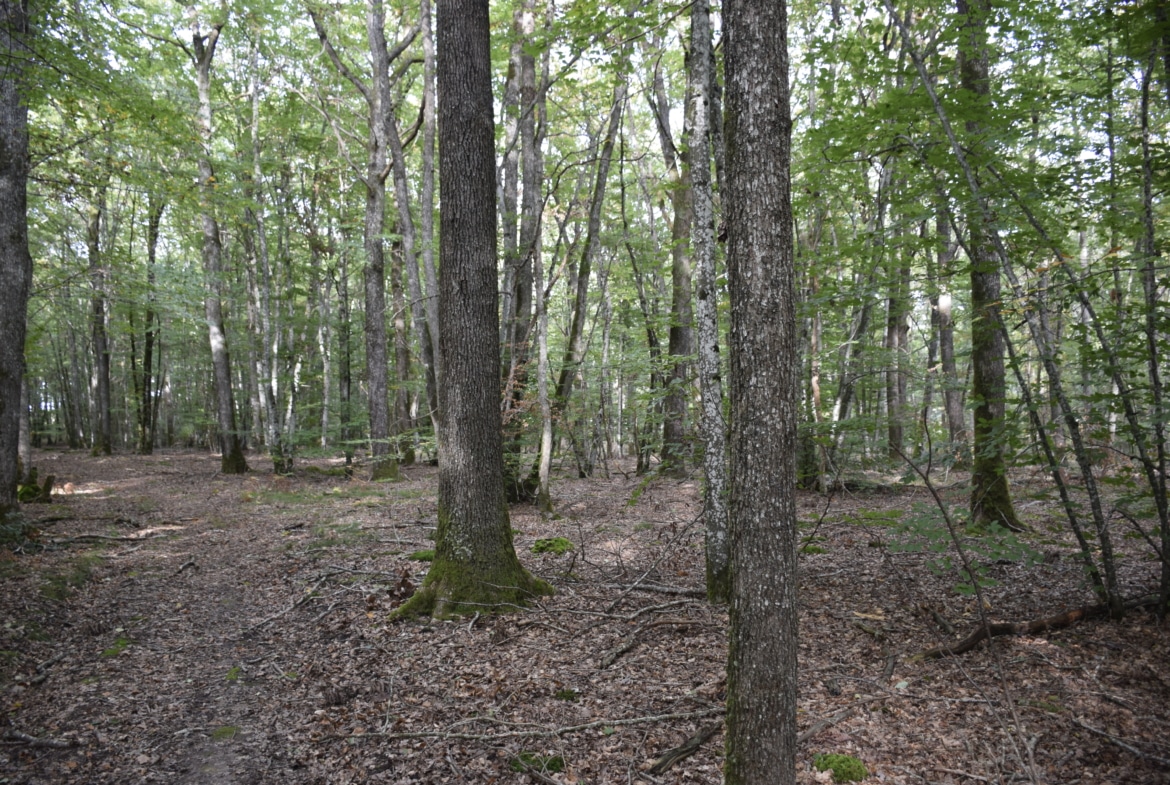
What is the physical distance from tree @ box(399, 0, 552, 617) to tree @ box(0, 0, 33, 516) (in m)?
6.77

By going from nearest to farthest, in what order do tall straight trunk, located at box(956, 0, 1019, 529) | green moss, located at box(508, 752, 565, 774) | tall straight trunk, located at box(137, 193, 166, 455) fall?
green moss, located at box(508, 752, 565, 774) → tall straight trunk, located at box(956, 0, 1019, 529) → tall straight trunk, located at box(137, 193, 166, 455)

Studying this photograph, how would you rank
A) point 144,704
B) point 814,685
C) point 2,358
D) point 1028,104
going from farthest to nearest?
point 2,358
point 1028,104
point 144,704
point 814,685

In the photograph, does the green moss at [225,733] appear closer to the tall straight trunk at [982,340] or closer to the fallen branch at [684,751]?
the fallen branch at [684,751]

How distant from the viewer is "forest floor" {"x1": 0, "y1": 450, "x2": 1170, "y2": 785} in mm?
3621

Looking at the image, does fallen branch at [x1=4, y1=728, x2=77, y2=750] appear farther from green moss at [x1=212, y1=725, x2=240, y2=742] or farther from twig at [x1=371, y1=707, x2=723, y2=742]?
twig at [x1=371, y1=707, x2=723, y2=742]

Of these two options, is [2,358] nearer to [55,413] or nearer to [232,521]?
[232,521]

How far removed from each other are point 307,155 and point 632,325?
15484 mm

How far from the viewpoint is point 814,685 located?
4.32 meters

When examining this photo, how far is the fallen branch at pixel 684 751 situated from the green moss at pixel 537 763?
22.7 inches

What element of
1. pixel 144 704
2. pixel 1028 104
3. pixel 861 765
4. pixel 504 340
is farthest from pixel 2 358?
pixel 1028 104

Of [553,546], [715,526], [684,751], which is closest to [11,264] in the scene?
[553,546]

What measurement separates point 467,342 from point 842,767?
4721 mm

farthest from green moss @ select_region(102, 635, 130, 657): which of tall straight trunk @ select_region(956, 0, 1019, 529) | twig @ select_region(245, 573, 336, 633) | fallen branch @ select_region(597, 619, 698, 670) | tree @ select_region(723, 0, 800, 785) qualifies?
tall straight trunk @ select_region(956, 0, 1019, 529)

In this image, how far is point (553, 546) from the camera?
26.8 ft
